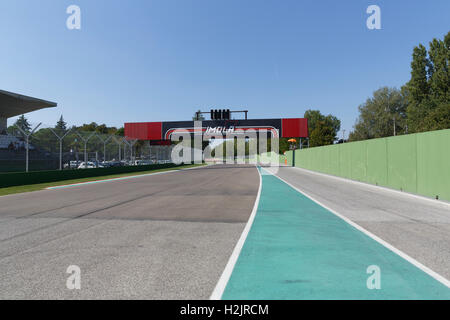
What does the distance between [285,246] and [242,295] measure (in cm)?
208

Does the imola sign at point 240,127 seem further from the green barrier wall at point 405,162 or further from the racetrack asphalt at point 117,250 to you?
the racetrack asphalt at point 117,250

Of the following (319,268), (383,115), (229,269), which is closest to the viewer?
(229,269)

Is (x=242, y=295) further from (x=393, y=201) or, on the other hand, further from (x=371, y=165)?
(x=371, y=165)

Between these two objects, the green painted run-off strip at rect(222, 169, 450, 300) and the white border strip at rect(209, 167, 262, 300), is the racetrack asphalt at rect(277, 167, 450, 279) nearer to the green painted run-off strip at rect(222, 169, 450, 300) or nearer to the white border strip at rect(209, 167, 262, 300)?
the green painted run-off strip at rect(222, 169, 450, 300)

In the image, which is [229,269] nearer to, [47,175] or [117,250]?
[117,250]

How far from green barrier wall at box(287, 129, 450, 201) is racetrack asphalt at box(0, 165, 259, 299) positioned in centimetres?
752

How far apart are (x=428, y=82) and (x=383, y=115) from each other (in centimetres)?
2190

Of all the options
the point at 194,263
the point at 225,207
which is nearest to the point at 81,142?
the point at 225,207

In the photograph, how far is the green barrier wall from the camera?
10375 millimetres

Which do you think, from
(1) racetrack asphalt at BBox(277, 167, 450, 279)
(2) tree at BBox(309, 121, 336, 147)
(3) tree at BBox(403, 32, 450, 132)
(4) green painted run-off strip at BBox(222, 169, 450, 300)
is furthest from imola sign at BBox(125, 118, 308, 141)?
(2) tree at BBox(309, 121, 336, 147)

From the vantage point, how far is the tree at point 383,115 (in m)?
72.9

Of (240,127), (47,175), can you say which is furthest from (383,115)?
(47,175)

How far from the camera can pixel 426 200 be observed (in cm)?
1048

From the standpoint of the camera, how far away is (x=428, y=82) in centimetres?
5172
